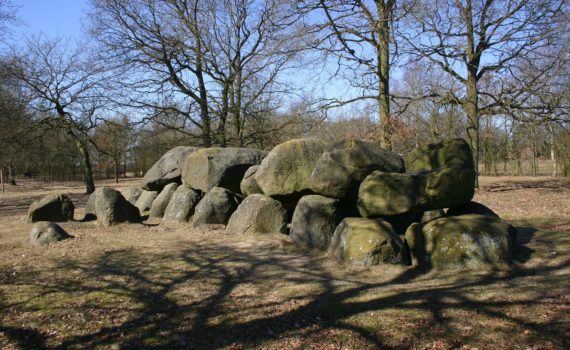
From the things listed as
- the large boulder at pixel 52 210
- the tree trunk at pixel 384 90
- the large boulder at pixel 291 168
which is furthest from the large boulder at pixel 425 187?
the tree trunk at pixel 384 90

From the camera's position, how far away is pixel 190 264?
7.34 metres

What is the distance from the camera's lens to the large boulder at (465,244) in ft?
21.1

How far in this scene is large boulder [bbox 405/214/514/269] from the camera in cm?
643

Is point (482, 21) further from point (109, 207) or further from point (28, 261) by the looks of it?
point (28, 261)

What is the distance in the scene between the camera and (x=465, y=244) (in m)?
6.51

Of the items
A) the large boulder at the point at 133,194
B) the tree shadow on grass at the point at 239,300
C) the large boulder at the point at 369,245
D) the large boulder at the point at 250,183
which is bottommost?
the tree shadow on grass at the point at 239,300

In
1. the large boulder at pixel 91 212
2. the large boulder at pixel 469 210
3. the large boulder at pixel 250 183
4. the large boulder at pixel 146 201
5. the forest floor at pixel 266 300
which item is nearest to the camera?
the forest floor at pixel 266 300

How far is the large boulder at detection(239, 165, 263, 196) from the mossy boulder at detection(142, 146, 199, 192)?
336 centimetres

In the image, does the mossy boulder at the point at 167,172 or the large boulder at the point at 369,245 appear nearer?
the large boulder at the point at 369,245

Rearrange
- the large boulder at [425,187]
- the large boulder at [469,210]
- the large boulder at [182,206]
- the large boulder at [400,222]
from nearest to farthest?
the large boulder at [425,187] → the large boulder at [469,210] → the large boulder at [400,222] → the large boulder at [182,206]

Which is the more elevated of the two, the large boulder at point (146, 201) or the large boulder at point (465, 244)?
the large boulder at point (146, 201)

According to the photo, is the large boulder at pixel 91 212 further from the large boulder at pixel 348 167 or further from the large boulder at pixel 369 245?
the large boulder at pixel 369 245

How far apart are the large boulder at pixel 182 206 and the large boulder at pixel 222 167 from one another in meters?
0.26

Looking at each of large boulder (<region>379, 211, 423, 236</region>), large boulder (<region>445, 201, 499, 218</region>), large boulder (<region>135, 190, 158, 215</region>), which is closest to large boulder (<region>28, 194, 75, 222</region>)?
large boulder (<region>135, 190, 158, 215</region>)
